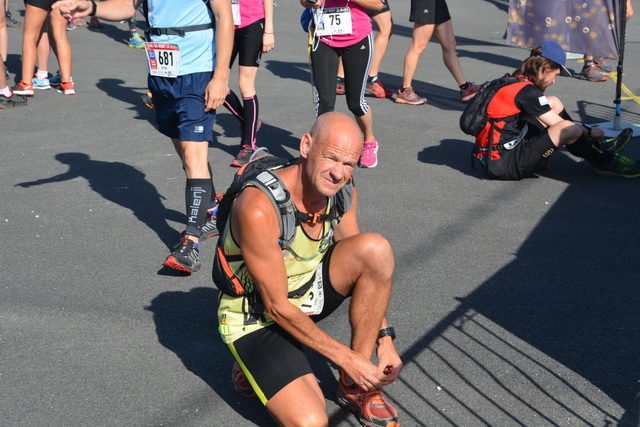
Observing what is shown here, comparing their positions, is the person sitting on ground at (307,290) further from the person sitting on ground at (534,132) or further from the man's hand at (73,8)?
the person sitting on ground at (534,132)

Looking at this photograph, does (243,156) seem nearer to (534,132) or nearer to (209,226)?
(209,226)

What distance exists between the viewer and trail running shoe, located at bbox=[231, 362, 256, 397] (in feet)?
11.2

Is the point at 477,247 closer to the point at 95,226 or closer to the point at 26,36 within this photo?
the point at 95,226

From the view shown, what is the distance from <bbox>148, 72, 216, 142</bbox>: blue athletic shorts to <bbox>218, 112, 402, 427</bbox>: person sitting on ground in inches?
64.1

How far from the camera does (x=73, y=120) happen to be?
327 inches

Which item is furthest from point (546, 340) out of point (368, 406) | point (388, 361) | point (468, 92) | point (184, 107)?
point (468, 92)

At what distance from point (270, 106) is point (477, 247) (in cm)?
448

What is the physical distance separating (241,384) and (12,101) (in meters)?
6.49

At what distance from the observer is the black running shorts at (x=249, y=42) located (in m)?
6.86

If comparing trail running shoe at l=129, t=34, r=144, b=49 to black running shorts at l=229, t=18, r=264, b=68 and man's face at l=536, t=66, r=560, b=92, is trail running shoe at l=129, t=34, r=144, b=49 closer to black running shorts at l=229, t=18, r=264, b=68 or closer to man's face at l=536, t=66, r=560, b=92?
black running shorts at l=229, t=18, r=264, b=68

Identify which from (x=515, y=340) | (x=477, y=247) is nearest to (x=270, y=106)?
(x=477, y=247)

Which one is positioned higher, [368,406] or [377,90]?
[368,406]

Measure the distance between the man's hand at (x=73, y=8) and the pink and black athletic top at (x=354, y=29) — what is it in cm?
242

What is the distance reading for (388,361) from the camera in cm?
325
